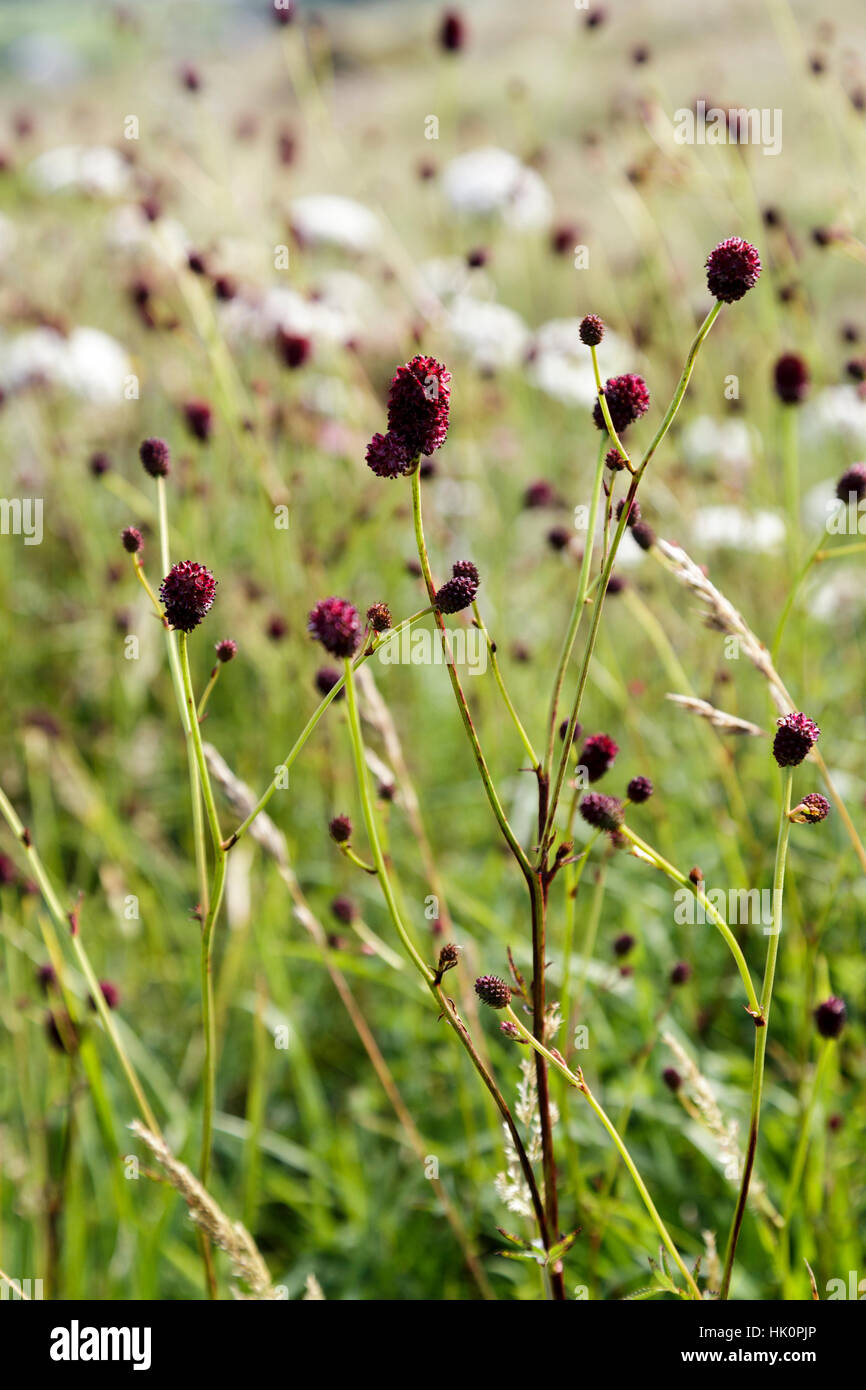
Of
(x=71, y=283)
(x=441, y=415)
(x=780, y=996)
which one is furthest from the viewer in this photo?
(x=71, y=283)

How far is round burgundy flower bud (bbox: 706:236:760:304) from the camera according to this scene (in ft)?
2.83

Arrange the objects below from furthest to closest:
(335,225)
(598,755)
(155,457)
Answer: (335,225), (155,457), (598,755)

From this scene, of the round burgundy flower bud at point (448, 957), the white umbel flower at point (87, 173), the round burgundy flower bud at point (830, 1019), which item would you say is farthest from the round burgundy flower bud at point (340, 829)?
the white umbel flower at point (87, 173)

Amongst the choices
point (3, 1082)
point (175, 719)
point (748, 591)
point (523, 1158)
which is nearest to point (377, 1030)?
point (3, 1082)

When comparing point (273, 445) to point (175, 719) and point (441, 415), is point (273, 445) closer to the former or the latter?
point (175, 719)

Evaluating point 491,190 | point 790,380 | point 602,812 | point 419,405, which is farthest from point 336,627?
point 491,190

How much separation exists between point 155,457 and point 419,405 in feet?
1.51

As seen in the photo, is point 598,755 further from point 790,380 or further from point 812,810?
point 790,380

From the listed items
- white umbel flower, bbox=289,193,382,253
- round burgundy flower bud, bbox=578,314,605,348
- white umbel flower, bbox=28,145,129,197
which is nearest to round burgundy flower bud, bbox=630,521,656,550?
round burgundy flower bud, bbox=578,314,605,348

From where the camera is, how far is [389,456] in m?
0.85

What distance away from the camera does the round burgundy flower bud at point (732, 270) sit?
86 cm

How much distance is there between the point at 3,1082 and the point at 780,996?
159 cm

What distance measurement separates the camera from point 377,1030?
7.75 feet

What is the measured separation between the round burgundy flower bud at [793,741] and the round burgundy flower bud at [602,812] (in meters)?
0.15
